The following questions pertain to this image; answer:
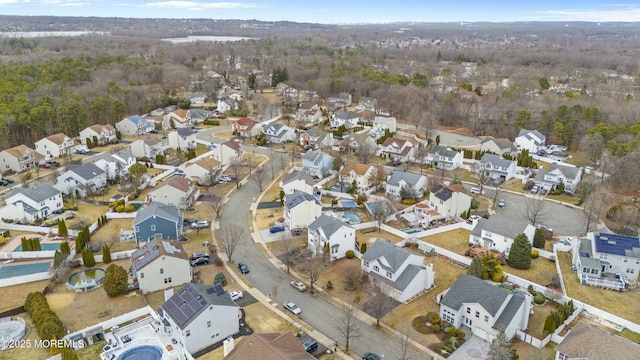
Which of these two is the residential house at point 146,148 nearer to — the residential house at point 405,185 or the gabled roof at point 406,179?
the residential house at point 405,185

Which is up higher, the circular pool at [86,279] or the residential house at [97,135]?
the residential house at [97,135]

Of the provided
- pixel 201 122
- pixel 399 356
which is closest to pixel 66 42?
pixel 201 122

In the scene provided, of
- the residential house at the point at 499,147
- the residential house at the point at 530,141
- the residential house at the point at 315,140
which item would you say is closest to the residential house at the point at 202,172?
the residential house at the point at 315,140

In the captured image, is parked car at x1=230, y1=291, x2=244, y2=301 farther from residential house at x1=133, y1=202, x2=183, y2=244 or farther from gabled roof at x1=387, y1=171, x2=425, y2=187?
gabled roof at x1=387, y1=171, x2=425, y2=187

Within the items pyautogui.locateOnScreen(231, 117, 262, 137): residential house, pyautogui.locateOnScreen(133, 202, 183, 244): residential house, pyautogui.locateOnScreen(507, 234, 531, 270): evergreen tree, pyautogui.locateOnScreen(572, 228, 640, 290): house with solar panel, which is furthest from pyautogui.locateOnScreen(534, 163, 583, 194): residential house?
pyautogui.locateOnScreen(231, 117, 262, 137): residential house

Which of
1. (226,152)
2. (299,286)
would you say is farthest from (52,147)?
(299,286)

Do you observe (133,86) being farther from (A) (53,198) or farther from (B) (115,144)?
(A) (53,198)

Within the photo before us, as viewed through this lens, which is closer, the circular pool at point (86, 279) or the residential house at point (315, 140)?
the circular pool at point (86, 279)
